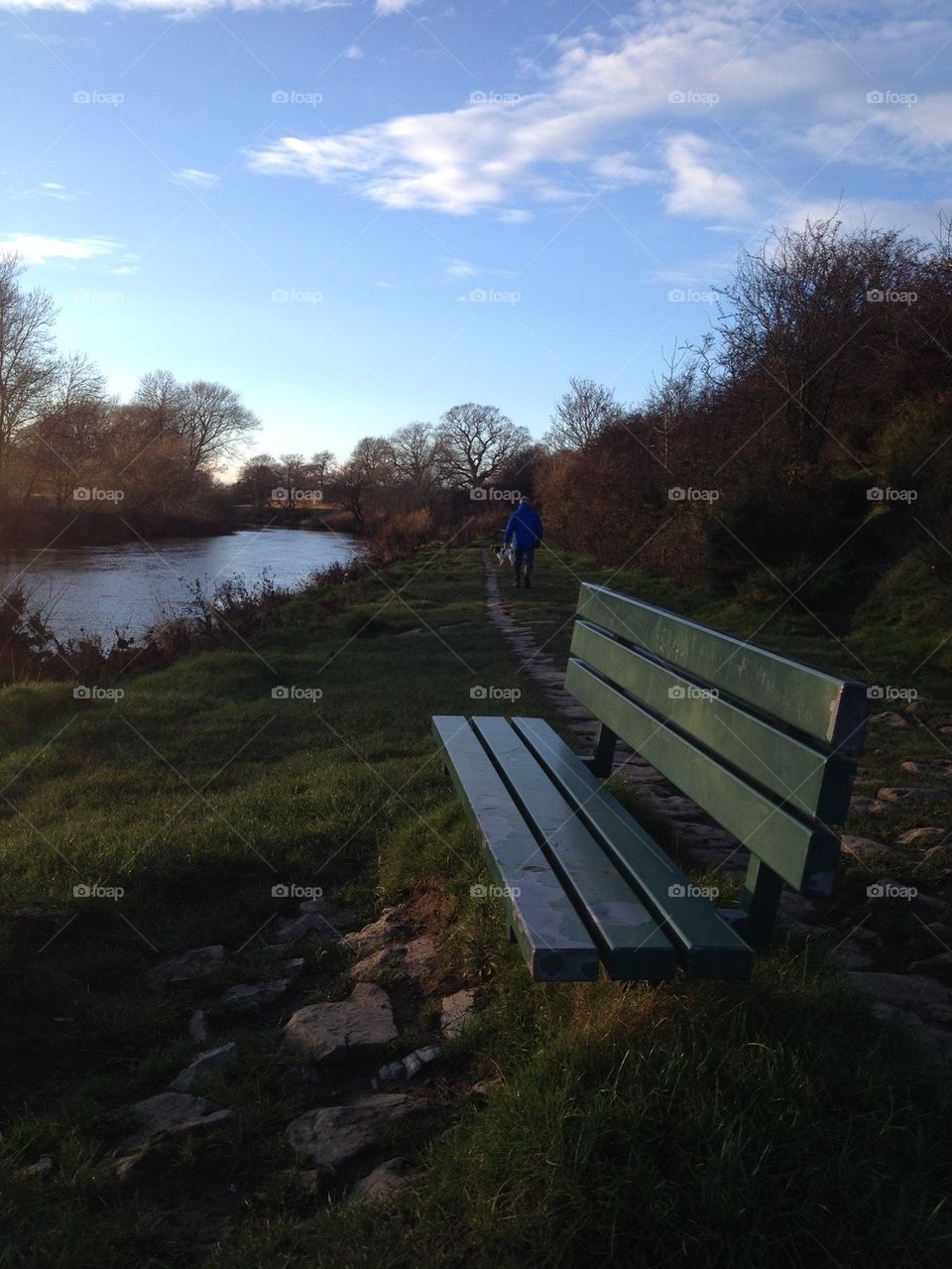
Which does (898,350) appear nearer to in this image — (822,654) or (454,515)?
(822,654)

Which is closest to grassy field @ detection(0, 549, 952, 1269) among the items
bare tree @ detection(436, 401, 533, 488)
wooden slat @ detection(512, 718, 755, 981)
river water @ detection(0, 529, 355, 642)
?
wooden slat @ detection(512, 718, 755, 981)

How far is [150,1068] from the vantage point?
2.94 metres

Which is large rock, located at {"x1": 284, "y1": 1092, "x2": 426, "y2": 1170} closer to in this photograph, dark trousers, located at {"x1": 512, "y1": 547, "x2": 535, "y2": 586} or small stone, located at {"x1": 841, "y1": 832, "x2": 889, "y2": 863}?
small stone, located at {"x1": 841, "y1": 832, "x2": 889, "y2": 863}

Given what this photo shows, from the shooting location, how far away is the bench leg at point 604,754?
15.6ft

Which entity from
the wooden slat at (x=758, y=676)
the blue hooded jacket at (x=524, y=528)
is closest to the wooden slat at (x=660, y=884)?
the wooden slat at (x=758, y=676)

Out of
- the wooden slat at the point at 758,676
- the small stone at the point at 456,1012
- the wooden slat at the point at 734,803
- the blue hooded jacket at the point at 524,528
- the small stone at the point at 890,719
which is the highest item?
the blue hooded jacket at the point at 524,528

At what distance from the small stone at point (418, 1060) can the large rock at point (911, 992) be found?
1235mm

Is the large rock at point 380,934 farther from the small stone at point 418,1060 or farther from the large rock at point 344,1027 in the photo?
the small stone at point 418,1060

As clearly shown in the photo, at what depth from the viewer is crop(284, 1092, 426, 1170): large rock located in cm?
242

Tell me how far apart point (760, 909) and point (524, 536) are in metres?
15.6

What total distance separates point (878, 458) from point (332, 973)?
12.8 m

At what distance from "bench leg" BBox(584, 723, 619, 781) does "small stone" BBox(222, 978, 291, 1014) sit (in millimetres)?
1869

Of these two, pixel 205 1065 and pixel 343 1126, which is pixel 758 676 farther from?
pixel 205 1065

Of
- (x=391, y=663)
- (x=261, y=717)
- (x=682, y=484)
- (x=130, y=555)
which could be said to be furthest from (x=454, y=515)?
(x=261, y=717)
